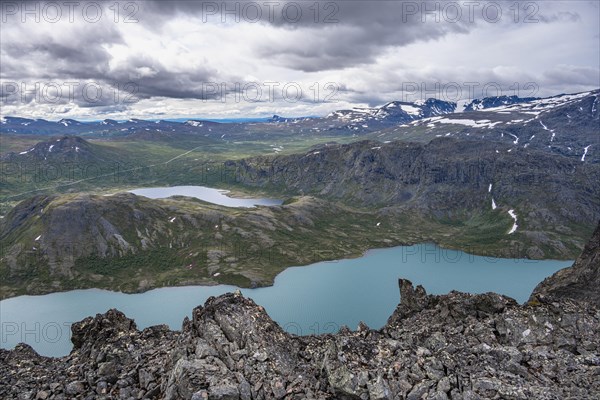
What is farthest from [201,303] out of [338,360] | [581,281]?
[338,360]

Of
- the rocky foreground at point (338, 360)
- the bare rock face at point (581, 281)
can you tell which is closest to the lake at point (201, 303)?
the bare rock face at point (581, 281)

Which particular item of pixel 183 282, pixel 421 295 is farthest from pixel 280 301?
pixel 421 295

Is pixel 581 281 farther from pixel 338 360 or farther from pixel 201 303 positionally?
pixel 201 303

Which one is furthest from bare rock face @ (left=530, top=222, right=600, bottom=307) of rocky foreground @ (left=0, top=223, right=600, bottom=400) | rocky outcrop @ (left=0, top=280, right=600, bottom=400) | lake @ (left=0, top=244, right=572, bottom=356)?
lake @ (left=0, top=244, right=572, bottom=356)

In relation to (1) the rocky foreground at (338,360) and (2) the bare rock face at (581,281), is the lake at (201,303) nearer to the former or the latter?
(2) the bare rock face at (581,281)

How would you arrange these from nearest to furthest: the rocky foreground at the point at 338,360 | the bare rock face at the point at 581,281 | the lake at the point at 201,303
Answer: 1. the rocky foreground at the point at 338,360
2. the bare rock face at the point at 581,281
3. the lake at the point at 201,303

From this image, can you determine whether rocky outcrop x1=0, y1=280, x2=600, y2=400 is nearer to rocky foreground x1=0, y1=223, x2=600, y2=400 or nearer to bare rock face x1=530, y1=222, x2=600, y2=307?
rocky foreground x1=0, y1=223, x2=600, y2=400

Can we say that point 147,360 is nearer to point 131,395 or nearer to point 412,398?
point 131,395
